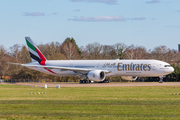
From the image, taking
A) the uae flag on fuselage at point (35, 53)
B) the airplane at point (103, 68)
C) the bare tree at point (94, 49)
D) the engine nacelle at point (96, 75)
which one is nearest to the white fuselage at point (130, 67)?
the airplane at point (103, 68)

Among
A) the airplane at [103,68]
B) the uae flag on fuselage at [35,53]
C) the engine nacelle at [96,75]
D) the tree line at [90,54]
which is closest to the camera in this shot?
the airplane at [103,68]

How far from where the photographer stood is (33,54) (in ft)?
208

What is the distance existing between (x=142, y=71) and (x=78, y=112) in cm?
3730

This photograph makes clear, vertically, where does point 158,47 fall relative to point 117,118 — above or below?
above

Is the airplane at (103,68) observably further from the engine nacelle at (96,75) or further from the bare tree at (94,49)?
the bare tree at (94,49)

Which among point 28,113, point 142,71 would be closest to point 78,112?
point 28,113

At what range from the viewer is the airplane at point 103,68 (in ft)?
174

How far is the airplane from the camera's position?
53.0 metres

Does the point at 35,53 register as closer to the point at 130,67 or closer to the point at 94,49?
the point at 130,67

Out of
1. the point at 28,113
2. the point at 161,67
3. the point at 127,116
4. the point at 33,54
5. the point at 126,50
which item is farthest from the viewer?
the point at 126,50

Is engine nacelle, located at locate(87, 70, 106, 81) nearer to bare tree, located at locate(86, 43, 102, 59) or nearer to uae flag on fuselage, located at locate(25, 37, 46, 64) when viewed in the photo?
uae flag on fuselage, located at locate(25, 37, 46, 64)

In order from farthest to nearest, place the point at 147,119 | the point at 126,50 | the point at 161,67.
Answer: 1. the point at 126,50
2. the point at 161,67
3. the point at 147,119

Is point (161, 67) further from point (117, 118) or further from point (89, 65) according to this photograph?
point (117, 118)

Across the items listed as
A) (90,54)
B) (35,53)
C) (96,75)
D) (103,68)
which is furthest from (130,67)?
(90,54)
